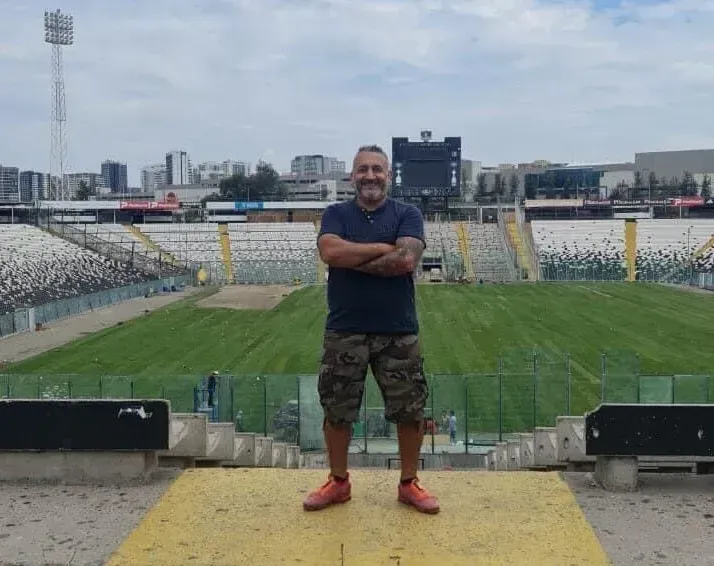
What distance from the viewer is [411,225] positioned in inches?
164

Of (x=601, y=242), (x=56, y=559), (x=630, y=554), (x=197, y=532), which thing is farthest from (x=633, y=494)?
(x=601, y=242)

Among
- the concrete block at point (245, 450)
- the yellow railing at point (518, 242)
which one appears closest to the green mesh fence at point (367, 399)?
the concrete block at point (245, 450)

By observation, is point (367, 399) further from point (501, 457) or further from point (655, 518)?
point (655, 518)

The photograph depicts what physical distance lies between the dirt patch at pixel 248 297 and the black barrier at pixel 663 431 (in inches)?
1390

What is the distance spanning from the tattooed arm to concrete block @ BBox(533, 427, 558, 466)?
3868 mm

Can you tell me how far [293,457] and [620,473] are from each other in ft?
26.6

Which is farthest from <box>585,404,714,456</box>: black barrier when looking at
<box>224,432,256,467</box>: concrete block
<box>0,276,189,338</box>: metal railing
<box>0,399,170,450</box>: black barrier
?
<box>0,276,189,338</box>: metal railing

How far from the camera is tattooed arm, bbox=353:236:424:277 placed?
13.0 feet

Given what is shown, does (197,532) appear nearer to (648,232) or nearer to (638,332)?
(638,332)

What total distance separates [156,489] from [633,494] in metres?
2.53

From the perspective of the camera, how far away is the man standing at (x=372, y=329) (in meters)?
4.13

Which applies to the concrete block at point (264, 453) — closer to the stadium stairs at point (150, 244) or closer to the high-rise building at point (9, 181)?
the stadium stairs at point (150, 244)

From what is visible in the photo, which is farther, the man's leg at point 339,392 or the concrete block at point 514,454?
the concrete block at point 514,454

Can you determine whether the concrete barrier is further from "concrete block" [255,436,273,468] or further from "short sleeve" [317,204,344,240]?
"concrete block" [255,436,273,468]
